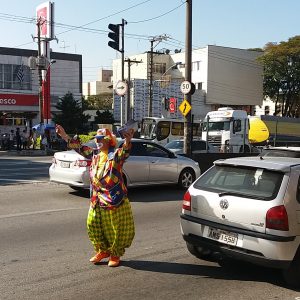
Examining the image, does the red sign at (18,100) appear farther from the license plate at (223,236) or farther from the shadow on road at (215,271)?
the license plate at (223,236)

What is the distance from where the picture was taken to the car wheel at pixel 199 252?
6230 millimetres

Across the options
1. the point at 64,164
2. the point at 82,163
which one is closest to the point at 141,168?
the point at 82,163

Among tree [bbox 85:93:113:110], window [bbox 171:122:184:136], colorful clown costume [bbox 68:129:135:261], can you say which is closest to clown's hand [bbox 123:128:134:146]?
colorful clown costume [bbox 68:129:135:261]

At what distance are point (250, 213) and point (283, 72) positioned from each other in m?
57.5

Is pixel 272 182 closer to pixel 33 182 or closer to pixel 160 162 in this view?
pixel 160 162

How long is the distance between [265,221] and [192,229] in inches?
40.9

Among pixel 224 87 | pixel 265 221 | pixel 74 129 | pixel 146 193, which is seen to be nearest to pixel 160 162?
pixel 146 193

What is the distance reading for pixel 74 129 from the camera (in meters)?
43.2

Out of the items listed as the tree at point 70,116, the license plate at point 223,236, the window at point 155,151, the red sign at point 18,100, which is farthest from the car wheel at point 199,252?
the red sign at point 18,100

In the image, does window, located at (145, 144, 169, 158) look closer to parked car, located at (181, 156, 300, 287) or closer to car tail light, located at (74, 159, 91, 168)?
car tail light, located at (74, 159, 91, 168)

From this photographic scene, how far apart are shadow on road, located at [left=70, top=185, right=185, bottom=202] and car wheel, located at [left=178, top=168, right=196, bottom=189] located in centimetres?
19

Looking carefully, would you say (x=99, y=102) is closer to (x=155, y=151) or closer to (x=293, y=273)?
(x=155, y=151)

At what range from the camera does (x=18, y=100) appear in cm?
4722

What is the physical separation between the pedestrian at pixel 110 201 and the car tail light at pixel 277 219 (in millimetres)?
1660
